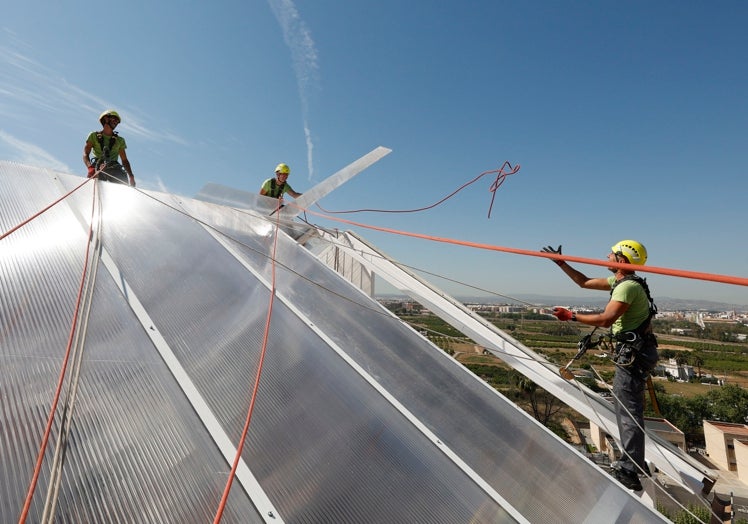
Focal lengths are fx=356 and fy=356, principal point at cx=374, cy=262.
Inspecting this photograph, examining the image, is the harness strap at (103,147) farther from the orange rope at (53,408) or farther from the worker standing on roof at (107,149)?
the orange rope at (53,408)

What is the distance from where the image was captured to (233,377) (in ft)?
10.0

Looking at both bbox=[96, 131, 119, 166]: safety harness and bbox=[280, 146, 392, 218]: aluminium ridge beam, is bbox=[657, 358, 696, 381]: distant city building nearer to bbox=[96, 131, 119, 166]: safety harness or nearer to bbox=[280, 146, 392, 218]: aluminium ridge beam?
bbox=[280, 146, 392, 218]: aluminium ridge beam

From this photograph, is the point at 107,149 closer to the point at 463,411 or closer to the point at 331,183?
the point at 331,183

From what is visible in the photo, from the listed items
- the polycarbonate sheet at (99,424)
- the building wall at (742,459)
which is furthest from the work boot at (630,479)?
the building wall at (742,459)

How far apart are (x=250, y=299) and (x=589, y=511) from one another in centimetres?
400

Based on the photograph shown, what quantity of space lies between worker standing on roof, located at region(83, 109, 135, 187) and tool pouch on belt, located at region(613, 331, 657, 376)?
9531 millimetres

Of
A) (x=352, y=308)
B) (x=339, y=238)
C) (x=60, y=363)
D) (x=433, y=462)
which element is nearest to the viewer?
(x=60, y=363)

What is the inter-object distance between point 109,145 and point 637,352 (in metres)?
10.4

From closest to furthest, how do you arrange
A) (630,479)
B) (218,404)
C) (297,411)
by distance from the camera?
(218,404) → (297,411) → (630,479)

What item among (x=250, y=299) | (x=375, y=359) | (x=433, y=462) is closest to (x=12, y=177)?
(x=250, y=299)

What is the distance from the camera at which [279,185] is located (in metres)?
10.4

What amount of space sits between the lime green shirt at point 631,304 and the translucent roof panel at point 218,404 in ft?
6.01

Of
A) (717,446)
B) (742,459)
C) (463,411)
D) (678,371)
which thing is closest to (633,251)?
(463,411)

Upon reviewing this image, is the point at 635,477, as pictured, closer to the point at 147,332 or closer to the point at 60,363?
the point at 147,332
